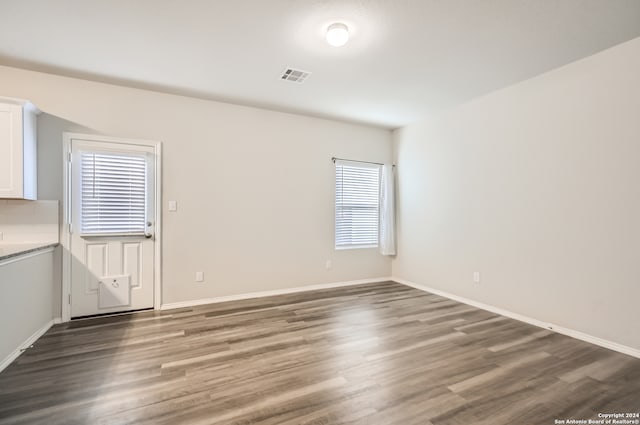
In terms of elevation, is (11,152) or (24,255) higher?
(11,152)

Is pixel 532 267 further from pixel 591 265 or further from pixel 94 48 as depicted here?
pixel 94 48

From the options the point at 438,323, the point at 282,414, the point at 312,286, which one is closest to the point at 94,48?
the point at 282,414

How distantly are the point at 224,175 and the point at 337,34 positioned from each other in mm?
2335

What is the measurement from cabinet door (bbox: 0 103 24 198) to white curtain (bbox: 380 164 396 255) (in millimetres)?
4506

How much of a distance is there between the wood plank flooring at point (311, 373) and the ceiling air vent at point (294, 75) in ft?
8.67

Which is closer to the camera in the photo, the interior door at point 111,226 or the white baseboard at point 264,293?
the interior door at point 111,226

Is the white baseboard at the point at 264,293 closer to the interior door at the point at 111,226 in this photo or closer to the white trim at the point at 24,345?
the interior door at the point at 111,226

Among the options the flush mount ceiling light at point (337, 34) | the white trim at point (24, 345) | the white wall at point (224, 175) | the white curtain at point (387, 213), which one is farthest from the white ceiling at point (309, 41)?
the white trim at point (24, 345)

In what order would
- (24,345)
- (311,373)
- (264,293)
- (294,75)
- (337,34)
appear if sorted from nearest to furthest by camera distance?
1. (311,373)
2. (337,34)
3. (24,345)
4. (294,75)
5. (264,293)

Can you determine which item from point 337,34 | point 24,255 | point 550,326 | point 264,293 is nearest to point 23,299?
point 24,255

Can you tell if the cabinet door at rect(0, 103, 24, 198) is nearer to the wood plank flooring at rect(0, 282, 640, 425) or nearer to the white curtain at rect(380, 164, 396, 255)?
the wood plank flooring at rect(0, 282, 640, 425)

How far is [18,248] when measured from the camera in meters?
2.61

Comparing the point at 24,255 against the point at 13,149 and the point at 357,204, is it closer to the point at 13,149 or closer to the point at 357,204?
the point at 13,149

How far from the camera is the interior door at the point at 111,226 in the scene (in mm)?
3305
